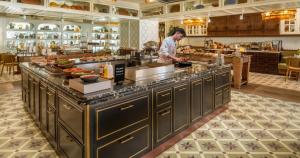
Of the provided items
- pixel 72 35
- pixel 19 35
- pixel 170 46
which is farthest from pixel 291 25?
pixel 19 35

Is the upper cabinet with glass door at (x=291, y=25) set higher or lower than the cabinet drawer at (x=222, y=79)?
higher

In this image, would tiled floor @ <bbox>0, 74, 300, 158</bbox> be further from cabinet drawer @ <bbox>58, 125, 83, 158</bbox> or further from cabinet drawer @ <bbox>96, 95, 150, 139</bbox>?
cabinet drawer @ <bbox>96, 95, 150, 139</bbox>

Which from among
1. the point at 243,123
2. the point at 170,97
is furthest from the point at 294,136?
the point at 170,97

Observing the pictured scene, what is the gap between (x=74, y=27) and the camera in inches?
517

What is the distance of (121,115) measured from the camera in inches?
97.1

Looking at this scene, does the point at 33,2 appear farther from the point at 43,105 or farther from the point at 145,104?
the point at 145,104

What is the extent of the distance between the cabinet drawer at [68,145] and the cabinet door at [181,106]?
1533 mm

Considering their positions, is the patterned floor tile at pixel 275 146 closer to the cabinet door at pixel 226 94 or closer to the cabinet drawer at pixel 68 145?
the cabinet door at pixel 226 94

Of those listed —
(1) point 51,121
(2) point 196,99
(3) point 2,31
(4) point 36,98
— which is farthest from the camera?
(3) point 2,31

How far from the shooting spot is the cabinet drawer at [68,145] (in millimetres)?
2344

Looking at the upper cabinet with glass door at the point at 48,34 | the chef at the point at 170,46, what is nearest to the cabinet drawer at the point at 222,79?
the chef at the point at 170,46

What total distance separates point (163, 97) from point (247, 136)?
170 cm

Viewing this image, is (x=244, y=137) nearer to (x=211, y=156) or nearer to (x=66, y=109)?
(x=211, y=156)

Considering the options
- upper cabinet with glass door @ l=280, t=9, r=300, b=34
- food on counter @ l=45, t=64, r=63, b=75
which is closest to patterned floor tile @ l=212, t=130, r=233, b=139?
food on counter @ l=45, t=64, r=63, b=75
